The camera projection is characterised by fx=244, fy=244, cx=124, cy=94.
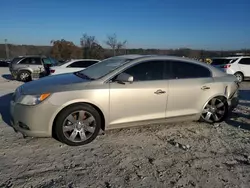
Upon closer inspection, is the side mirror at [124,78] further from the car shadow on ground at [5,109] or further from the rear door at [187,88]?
the car shadow on ground at [5,109]

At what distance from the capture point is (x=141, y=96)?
434 centimetres

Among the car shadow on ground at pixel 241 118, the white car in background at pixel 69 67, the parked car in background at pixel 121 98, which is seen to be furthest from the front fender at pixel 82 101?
the white car in background at pixel 69 67

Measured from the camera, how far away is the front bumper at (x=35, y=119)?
150 inches

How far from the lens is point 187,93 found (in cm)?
473

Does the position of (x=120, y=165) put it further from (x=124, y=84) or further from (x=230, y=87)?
(x=230, y=87)

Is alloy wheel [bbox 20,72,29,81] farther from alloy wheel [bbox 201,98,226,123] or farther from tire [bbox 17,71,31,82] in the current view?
alloy wheel [bbox 201,98,226,123]

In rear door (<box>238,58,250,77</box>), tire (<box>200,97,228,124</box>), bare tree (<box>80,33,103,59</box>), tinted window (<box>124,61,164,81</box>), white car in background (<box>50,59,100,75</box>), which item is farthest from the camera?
bare tree (<box>80,33,103,59</box>)

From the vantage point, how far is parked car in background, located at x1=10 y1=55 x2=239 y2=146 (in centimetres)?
389

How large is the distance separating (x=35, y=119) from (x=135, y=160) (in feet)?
5.48

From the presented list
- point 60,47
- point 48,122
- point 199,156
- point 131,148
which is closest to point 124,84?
point 131,148

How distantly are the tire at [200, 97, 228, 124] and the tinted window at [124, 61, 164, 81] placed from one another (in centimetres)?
133

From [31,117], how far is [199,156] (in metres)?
2.66

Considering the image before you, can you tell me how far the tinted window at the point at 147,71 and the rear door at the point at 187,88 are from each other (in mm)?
261

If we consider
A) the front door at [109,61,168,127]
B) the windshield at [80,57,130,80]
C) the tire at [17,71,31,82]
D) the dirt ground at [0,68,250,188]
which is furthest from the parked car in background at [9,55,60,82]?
the front door at [109,61,168,127]
